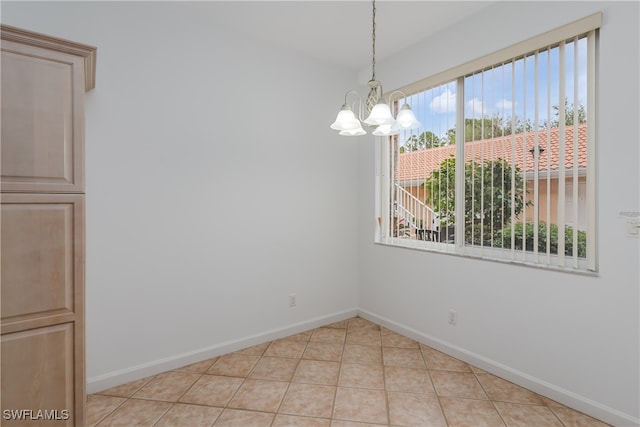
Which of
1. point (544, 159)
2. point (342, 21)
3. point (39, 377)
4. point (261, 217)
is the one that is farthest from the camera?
point (261, 217)

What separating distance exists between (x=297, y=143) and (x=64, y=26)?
185cm

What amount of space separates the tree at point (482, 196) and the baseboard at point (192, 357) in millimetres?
1644

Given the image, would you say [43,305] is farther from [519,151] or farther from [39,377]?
[519,151]

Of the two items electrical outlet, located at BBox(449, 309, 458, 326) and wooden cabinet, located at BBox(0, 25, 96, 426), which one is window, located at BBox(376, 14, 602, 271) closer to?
electrical outlet, located at BBox(449, 309, 458, 326)

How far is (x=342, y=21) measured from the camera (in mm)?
2586

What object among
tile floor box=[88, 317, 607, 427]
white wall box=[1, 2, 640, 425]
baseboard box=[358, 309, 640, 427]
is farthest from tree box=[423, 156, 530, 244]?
tile floor box=[88, 317, 607, 427]

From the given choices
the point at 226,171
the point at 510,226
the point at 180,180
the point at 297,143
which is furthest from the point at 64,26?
the point at 510,226

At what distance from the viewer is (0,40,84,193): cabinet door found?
131 cm

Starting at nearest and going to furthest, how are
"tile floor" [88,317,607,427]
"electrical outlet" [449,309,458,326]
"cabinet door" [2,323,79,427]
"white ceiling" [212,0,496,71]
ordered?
"cabinet door" [2,323,79,427] → "tile floor" [88,317,607,427] → "white ceiling" [212,0,496,71] → "electrical outlet" [449,309,458,326]

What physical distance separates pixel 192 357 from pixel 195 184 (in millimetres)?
1375

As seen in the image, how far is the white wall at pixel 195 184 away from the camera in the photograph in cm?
213

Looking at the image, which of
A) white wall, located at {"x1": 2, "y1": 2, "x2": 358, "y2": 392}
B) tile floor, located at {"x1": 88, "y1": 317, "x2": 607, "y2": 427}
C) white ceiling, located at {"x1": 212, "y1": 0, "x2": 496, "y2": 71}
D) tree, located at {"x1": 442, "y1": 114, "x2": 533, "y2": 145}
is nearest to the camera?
tile floor, located at {"x1": 88, "y1": 317, "x2": 607, "y2": 427}

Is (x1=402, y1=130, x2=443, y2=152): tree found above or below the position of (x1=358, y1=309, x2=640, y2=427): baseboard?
above

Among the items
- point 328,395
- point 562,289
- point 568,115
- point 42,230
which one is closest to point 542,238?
point 562,289
